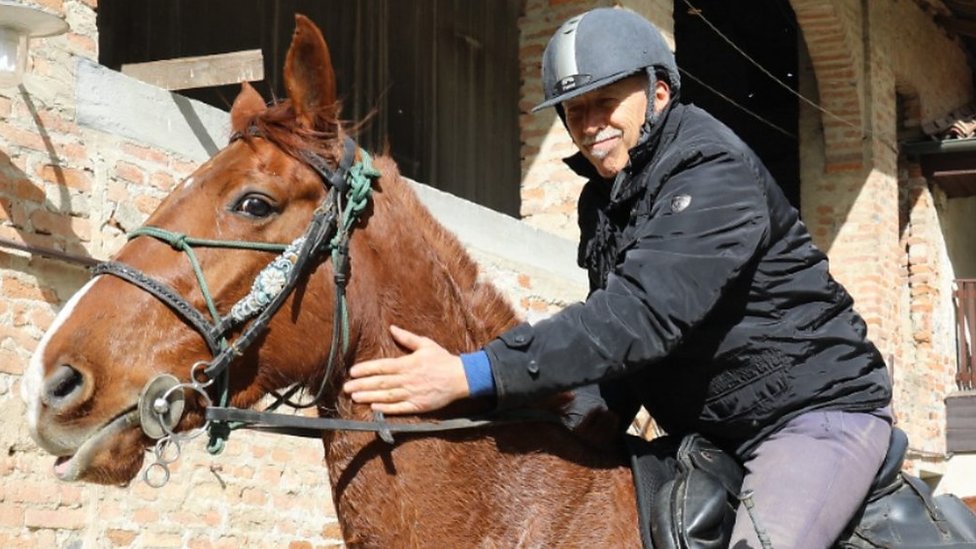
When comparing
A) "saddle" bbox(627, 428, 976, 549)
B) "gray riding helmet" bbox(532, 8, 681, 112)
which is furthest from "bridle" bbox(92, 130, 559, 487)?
"gray riding helmet" bbox(532, 8, 681, 112)

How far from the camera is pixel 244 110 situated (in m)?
3.34

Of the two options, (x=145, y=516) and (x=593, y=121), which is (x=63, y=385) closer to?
(x=593, y=121)

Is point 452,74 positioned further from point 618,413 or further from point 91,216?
point 618,413

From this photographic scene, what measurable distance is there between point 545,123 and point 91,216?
4.61m

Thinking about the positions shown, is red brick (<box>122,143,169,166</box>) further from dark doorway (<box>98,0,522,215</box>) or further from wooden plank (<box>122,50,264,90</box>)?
dark doorway (<box>98,0,522,215</box>)

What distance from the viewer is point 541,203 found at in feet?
32.6

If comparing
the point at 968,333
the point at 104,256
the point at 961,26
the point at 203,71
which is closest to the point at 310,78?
the point at 104,256

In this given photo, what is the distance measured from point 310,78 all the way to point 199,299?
0.58 m

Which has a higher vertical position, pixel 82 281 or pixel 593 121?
pixel 593 121

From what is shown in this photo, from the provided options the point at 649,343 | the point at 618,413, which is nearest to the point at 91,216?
the point at 618,413

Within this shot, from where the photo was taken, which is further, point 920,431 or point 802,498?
point 920,431

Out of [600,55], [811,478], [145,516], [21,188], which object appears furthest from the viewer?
[145,516]

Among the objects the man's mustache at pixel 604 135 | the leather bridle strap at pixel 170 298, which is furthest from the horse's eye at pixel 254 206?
the man's mustache at pixel 604 135

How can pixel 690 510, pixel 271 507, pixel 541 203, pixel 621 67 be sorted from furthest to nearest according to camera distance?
pixel 541 203
pixel 271 507
pixel 621 67
pixel 690 510
